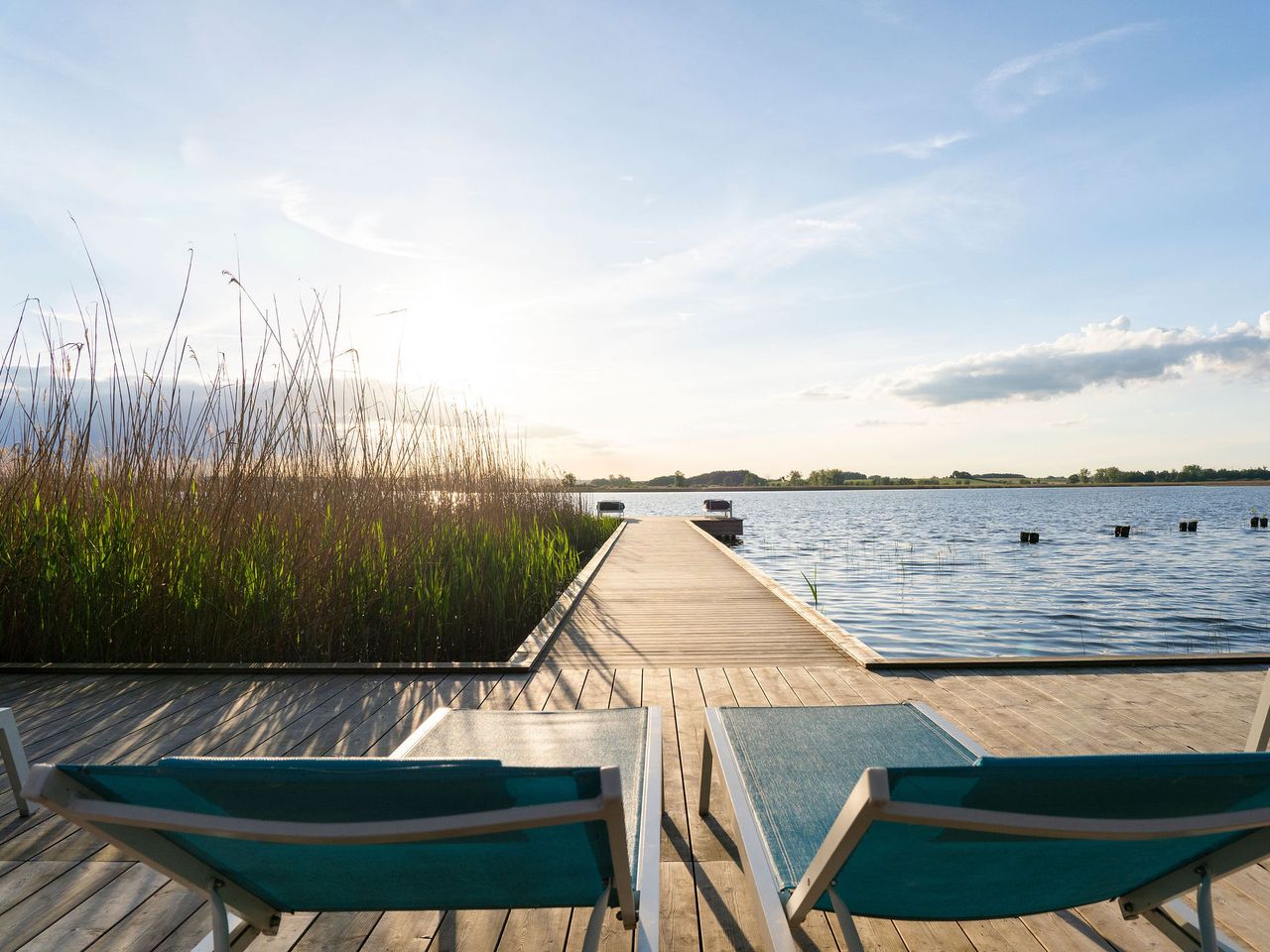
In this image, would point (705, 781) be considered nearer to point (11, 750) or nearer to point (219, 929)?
point (219, 929)

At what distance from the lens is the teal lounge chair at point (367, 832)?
0.82 metres

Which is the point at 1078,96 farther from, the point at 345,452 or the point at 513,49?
the point at 345,452

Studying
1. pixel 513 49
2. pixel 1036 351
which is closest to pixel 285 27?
pixel 513 49

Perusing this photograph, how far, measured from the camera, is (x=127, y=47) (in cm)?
488

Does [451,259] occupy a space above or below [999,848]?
above

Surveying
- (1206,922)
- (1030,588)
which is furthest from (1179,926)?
(1030,588)

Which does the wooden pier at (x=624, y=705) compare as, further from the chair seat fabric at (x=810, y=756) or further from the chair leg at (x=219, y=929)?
the chair leg at (x=219, y=929)

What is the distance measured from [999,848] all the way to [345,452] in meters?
4.57

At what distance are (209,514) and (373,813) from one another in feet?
12.8

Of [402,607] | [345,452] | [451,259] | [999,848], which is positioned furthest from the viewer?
[451,259]

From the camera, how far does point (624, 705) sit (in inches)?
126

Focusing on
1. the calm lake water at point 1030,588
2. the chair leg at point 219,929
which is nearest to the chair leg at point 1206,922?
the chair leg at point 219,929

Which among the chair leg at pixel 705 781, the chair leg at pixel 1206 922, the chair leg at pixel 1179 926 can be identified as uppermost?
the chair leg at pixel 1206 922

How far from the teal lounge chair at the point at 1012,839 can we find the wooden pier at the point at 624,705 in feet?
1.18
